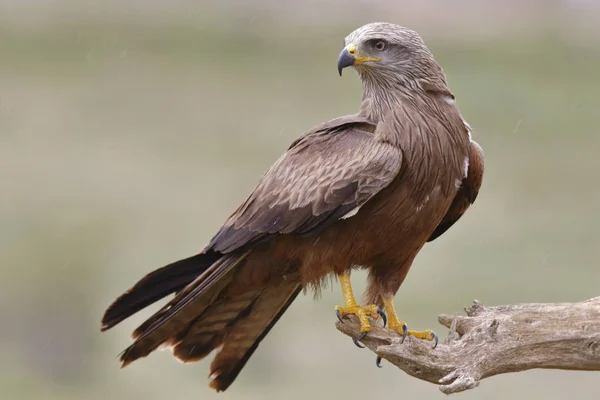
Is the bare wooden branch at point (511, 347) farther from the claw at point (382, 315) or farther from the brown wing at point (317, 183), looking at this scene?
the brown wing at point (317, 183)

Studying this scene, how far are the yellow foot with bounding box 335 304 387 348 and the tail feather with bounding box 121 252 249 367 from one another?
0.59 meters

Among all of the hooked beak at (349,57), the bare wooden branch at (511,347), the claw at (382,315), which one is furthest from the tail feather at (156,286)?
the hooked beak at (349,57)

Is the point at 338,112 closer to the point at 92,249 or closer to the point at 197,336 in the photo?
the point at 92,249

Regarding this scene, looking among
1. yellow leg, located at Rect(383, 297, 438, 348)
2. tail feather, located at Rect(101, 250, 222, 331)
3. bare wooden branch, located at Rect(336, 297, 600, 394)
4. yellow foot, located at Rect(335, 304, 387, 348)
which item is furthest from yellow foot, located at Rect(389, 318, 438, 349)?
tail feather, located at Rect(101, 250, 222, 331)

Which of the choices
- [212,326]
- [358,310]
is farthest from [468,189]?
[212,326]

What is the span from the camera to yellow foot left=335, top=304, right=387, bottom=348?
636 cm

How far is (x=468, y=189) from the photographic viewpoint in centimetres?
678

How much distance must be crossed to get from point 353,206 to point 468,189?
2.80ft

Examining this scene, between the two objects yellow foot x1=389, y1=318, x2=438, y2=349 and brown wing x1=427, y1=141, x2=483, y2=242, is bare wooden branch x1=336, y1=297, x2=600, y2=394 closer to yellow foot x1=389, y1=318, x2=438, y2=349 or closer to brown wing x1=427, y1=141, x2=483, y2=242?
yellow foot x1=389, y1=318, x2=438, y2=349

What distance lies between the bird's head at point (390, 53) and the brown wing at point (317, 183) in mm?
295

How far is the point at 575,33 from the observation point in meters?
22.6

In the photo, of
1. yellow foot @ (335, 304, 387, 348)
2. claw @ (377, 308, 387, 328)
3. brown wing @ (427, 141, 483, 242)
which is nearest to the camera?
yellow foot @ (335, 304, 387, 348)

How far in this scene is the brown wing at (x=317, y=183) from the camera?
20.3 feet

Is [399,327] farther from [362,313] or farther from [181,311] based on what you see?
[181,311]
